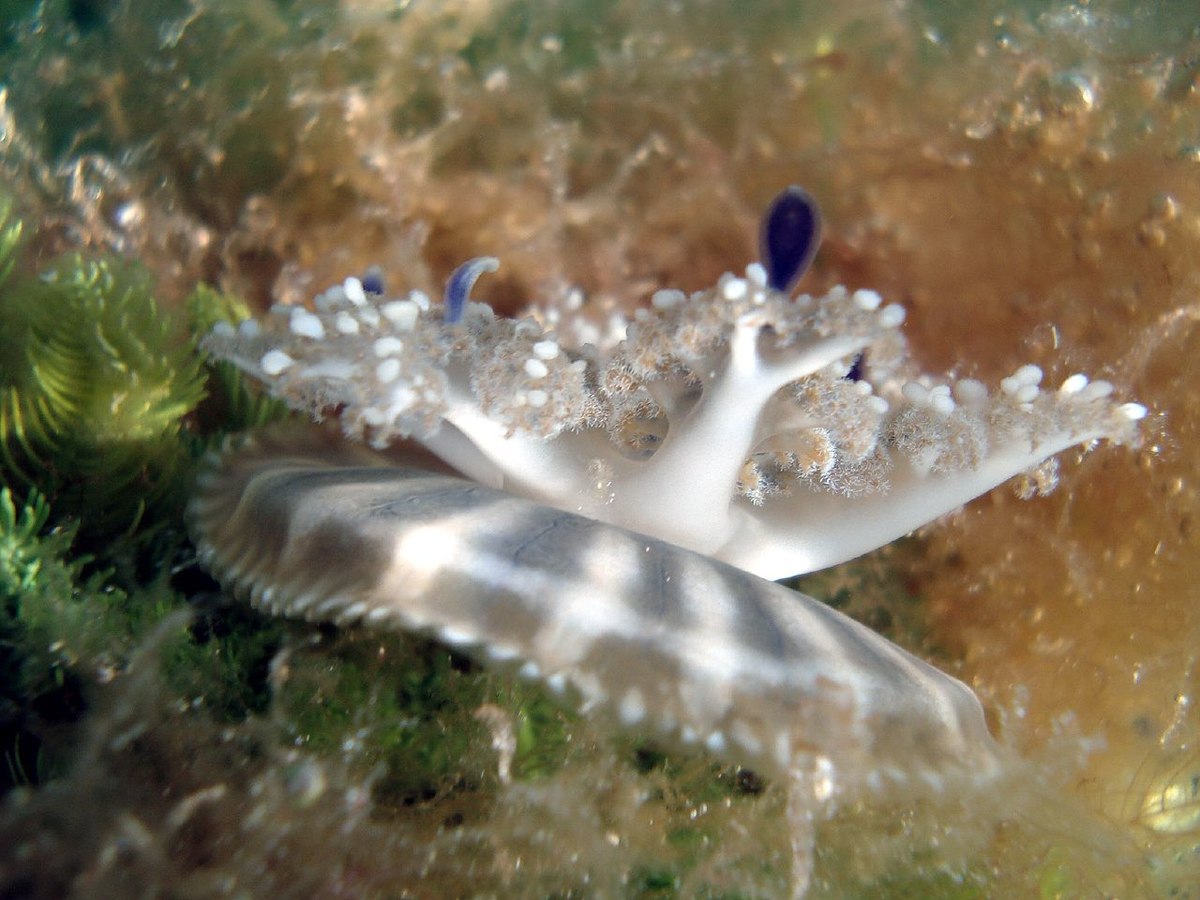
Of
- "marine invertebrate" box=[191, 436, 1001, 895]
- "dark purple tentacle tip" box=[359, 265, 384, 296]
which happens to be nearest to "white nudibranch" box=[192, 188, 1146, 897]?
"marine invertebrate" box=[191, 436, 1001, 895]

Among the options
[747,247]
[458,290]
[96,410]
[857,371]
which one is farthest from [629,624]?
[96,410]

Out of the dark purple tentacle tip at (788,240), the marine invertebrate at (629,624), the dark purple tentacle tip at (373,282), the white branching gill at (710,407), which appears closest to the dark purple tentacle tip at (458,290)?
the white branching gill at (710,407)

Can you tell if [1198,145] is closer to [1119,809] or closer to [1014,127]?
[1014,127]

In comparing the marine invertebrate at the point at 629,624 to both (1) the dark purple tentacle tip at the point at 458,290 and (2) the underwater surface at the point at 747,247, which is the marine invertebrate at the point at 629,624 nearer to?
(2) the underwater surface at the point at 747,247

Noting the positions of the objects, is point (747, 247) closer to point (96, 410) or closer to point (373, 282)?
point (373, 282)

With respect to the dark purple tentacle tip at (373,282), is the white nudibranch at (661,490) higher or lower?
lower

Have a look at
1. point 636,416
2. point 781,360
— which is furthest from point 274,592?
point 781,360

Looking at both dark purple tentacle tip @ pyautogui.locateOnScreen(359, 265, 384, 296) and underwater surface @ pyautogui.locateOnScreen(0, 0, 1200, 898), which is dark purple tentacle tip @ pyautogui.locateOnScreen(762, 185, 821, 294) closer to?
underwater surface @ pyautogui.locateOnScreen(0, 0, 1200, 898)
